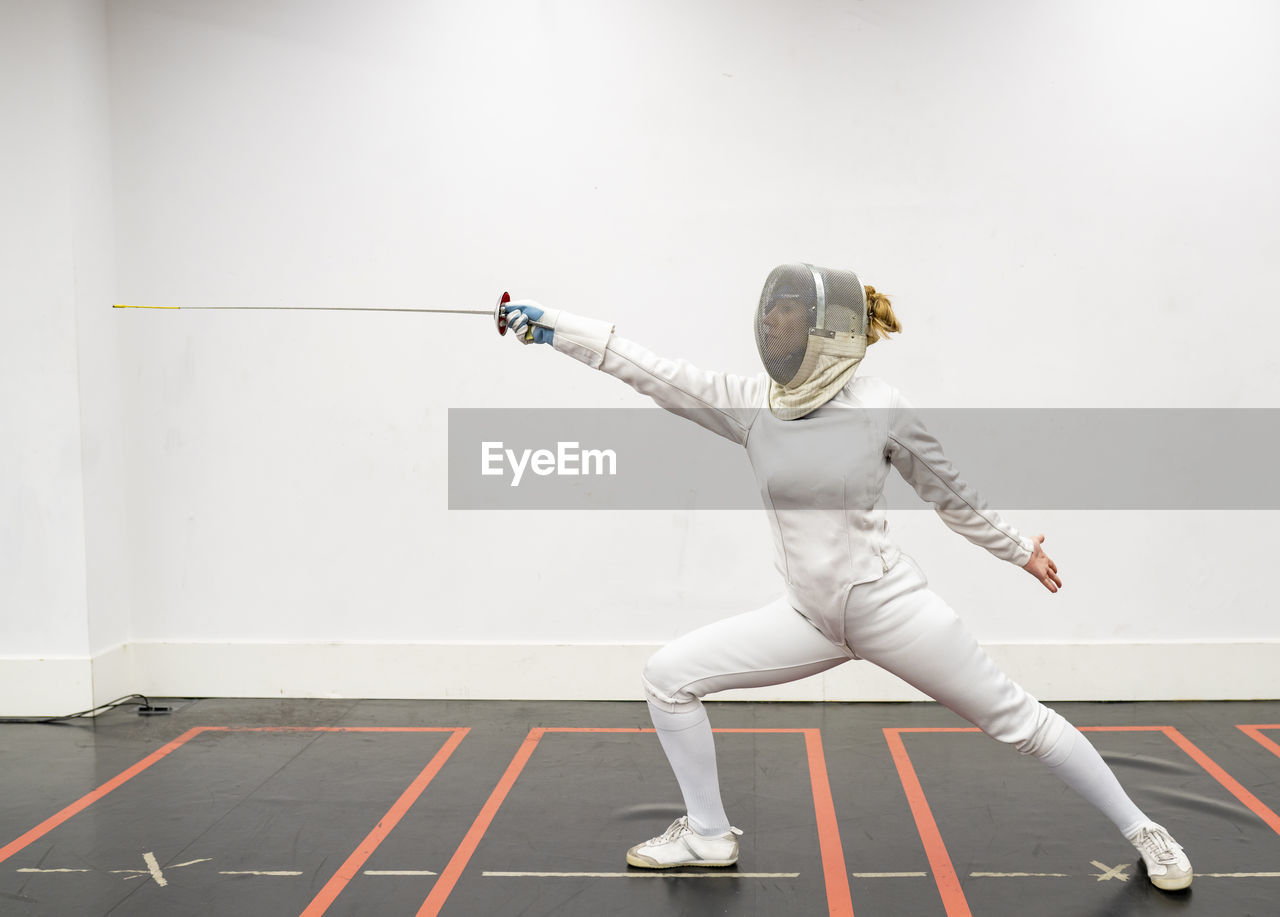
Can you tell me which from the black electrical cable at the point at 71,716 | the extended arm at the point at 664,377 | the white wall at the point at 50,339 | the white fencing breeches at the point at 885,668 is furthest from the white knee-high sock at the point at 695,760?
the white wall at the point at 50,339

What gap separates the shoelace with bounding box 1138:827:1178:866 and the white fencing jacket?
29.1 inches

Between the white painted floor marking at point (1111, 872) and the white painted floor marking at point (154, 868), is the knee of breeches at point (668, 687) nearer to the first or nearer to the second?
the white painted floor marking at point (1111, 872)

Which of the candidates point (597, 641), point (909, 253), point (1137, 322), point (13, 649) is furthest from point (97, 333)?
point (1137, 322)

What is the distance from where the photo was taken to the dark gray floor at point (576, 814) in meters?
2.53

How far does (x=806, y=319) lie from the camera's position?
236 centimetres

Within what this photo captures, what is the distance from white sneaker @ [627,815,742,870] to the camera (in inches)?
105

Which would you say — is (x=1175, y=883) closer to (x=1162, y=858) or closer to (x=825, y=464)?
(x=1162, y=858)

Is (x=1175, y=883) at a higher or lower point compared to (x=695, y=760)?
lower

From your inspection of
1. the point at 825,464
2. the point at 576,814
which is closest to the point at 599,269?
the point at 825,464

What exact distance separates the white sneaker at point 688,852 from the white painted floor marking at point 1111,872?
35.9 inches

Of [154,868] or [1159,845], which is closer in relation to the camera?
[1159,845]

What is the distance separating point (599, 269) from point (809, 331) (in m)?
1.86

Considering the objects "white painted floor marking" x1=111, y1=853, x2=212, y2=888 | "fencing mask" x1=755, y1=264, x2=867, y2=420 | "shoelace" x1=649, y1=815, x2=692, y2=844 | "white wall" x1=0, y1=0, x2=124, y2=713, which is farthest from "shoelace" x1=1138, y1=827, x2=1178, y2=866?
"white wall" x1=0, y1=0, x2=124, y2=713

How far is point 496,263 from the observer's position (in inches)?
162
